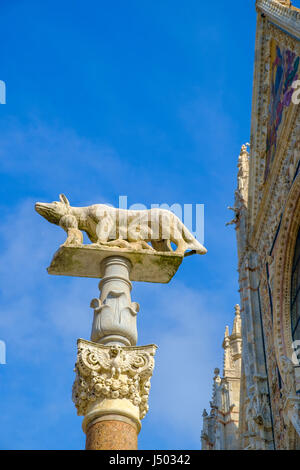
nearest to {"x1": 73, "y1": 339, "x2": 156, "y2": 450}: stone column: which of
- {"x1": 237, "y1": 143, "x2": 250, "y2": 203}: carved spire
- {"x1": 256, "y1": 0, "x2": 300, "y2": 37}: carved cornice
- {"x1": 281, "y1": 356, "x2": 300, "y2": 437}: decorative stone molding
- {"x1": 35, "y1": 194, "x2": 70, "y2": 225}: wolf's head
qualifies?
{"x1": 35, "y1": 194, "x2": 70, "y2": 225}: wolf's head

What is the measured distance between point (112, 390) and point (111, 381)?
69 millimetres

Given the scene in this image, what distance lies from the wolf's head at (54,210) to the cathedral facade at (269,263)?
7.74 meters

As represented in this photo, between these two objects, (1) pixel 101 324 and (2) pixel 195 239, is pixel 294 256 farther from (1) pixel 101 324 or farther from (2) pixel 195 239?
(1) pixel 101 324

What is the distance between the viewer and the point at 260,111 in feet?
62.0

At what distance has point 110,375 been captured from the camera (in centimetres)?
550

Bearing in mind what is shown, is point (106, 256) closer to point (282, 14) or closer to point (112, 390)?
point (112, 390)

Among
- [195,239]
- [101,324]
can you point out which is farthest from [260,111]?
[101,324]

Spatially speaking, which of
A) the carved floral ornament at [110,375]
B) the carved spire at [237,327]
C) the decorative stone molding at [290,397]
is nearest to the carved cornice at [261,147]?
the decorative stone molding at [290,397]

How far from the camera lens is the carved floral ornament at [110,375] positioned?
5.44m

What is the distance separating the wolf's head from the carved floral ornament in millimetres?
1885

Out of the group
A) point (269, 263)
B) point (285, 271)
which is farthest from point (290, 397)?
point (269, 263)
